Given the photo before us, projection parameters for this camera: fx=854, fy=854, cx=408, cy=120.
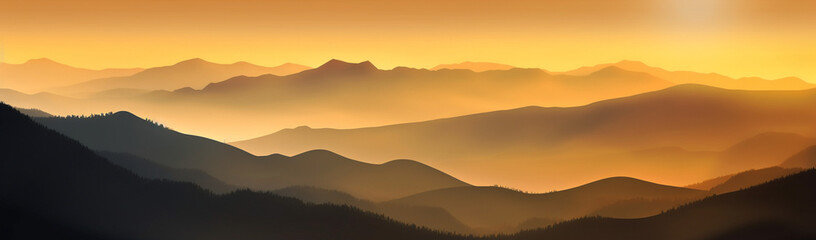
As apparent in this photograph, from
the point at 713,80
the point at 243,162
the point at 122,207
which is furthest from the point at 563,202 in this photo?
the point at 122,207

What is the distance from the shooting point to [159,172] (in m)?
65.9

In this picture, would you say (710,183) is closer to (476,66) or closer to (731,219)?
(731,219)

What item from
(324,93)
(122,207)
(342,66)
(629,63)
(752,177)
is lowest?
(122,207)

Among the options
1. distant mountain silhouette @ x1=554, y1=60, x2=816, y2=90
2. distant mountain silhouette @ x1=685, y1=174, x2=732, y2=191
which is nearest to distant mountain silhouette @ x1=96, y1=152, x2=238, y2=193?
distant mountain silhouette @ x1=554, y1=60, x2=816, y2=90

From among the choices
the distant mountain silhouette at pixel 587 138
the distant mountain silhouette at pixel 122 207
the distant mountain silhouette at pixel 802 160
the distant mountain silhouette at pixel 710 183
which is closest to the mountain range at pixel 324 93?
the distant mountain silhouette at pixel 587 138

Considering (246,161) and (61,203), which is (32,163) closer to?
(61,203)

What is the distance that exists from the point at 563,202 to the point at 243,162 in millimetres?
26368

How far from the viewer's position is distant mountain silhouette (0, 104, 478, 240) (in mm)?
51188

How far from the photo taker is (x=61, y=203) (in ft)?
173

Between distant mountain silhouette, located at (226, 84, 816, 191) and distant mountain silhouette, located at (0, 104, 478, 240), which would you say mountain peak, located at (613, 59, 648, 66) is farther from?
distant mountain silhouette, located at (0, 104, 478, 240)

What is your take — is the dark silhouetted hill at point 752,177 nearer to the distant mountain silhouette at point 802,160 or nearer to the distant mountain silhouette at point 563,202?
the distant mountain silhouette at point 802,160

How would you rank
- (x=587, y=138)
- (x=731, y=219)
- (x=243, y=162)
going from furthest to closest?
(x=587, y=138)
(x=243, y=162)
(x=731, y=219)

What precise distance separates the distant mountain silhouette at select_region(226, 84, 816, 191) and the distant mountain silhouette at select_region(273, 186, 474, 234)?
3.82 m

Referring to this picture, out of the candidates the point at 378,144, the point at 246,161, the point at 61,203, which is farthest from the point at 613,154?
the point at 61,203
